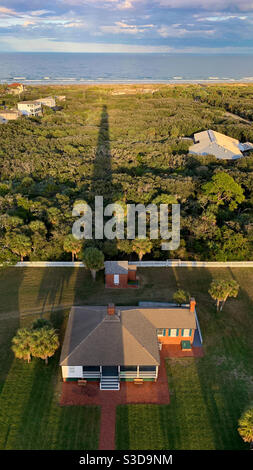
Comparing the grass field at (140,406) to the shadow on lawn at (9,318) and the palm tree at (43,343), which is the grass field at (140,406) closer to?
the shadow on lawn at (9,318)

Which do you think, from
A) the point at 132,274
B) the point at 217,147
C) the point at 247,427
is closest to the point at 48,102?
the point at 217,147

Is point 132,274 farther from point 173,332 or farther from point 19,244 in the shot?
point 19,244

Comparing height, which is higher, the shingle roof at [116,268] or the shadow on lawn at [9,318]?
the shingle roof at [116,268]

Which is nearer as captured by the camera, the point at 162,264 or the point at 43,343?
the point at 43,343

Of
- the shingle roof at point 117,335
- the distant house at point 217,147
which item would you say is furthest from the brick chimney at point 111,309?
the distant house at point 217,147

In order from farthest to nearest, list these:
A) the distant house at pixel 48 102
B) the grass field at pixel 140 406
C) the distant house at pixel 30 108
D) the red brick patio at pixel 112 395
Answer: the distant house at pixel 48 102
the distant house at pixel 30 108
the red brick patio at pixel 112 395
the grass field at pixel 140 406

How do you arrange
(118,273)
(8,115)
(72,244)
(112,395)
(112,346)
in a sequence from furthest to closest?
(8,115) < (72,244) < (118,273) < (112,346) < (112,395)
